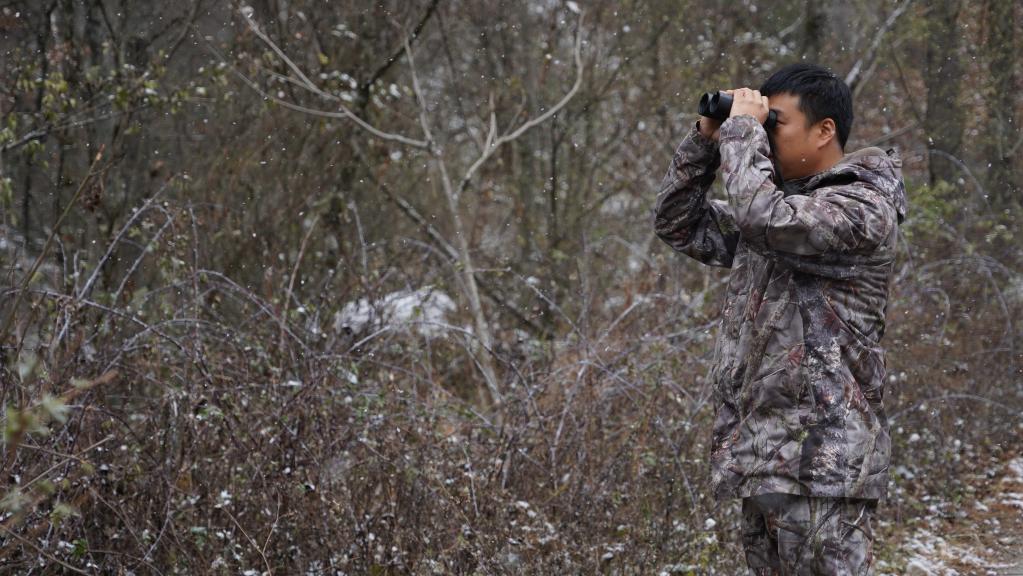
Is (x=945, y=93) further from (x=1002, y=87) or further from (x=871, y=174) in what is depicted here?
(x=871, y=174)

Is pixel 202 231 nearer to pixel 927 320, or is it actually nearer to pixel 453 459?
pixel 453 459

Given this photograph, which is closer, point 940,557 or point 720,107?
point 720,107

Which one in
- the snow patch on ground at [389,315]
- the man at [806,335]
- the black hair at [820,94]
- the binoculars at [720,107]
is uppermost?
the black hair at [820,94]

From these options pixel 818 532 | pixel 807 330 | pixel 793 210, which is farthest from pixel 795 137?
pixel 818 532

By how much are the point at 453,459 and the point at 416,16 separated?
499 cm

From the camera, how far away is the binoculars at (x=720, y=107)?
2840 mm

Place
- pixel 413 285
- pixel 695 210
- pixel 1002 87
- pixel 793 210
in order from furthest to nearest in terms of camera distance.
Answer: pixel 1002 87 → pixel 413 285 → pixel 695 210 → pixel 793 210

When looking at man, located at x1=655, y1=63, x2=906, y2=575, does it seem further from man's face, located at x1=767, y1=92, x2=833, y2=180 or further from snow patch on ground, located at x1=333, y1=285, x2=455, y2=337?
snow patch on ground, located at x1=333, y1=285, x2=455, y2=337

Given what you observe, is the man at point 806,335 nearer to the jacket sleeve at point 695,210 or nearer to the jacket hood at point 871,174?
the jacket hood at point 871,174

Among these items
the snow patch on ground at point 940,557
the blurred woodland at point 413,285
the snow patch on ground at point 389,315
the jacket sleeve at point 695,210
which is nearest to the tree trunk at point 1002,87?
the blurred woodland at point 413,285

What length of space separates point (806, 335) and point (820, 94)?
664 millimetres

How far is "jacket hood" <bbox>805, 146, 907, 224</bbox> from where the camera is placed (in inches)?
107

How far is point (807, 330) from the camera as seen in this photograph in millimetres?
2645

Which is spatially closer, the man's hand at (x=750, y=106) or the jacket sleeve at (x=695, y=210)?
the man's hand at (x=750, y=106)
